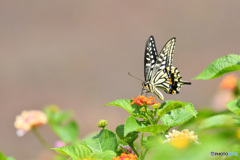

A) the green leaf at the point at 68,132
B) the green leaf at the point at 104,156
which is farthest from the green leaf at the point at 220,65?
the green leaf at the point at 68,132

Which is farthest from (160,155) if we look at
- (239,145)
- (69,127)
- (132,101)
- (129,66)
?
(129,66)

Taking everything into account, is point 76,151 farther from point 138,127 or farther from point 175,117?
point 175,117

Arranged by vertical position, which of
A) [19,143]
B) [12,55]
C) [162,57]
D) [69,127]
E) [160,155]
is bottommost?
[19,143]

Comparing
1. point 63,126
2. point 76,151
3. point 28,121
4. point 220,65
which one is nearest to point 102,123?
point 76,151

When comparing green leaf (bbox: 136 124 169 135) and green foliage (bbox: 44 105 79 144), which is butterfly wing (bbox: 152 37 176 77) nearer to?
green foliage (bbox: 44 105 79 144)

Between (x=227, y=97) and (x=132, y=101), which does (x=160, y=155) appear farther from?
(x=227, y=97)

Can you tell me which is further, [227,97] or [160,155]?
[227,97]
